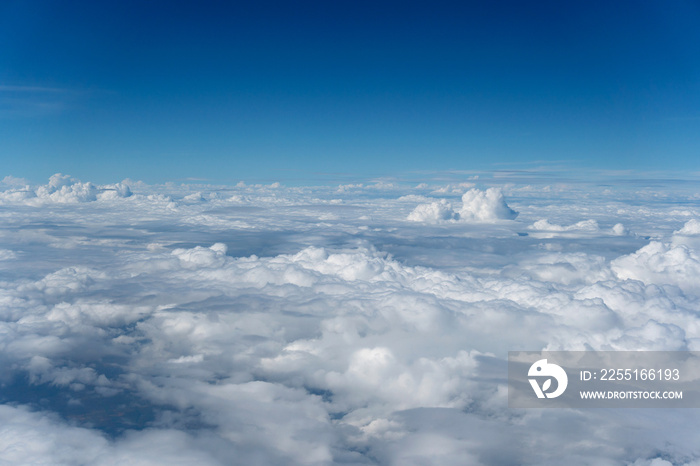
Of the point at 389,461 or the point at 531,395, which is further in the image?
the point at 531,395

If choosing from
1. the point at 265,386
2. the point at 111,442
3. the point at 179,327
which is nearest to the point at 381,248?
the point at 179,327

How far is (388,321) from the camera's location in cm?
8762

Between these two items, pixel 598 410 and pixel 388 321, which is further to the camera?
pixel 388 321

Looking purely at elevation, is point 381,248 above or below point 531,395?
above

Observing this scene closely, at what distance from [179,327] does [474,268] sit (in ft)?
329

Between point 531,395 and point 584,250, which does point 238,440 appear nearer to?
point 531,395

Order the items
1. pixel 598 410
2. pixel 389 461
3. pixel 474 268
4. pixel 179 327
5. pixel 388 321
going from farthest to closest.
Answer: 1. pixel 474 268
2. pixel 179 327
3. pixel 388 321
4. pixel 598 410
5. pixel 389 461

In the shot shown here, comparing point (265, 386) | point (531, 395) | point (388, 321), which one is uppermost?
point (388, 321)

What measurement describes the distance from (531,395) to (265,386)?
53.1 meters

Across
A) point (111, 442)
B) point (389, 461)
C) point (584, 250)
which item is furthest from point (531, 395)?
point (584, 250)

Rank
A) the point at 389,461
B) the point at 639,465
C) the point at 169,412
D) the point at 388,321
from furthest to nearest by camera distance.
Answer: the point at 388,321
the point at 169,412
the point at 389,461
the point at 639,465

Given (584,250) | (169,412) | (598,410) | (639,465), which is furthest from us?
(584,250)

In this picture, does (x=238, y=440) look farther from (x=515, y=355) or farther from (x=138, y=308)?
(x=138, y=308)

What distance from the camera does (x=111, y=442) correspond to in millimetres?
56406
